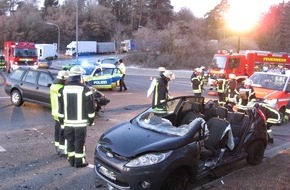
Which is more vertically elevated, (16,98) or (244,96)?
(244,96)

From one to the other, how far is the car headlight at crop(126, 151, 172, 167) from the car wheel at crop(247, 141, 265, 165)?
8.46ft

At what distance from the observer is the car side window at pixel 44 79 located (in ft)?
42.8

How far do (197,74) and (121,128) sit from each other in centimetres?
829

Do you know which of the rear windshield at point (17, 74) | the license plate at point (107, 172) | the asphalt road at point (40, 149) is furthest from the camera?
the rear windshield at point (17, 74)

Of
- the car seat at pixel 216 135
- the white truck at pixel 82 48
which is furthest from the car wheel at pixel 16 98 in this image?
the white truck at pixel 82 48

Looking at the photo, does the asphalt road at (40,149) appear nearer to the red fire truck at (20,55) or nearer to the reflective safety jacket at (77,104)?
the reflective safety jacket at (77,104)

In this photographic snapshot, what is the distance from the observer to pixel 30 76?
44.8ft

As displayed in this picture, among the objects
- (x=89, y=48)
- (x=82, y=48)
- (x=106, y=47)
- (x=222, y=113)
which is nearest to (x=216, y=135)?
(x=222, y=113)

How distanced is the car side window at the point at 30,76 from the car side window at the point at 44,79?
1.02ft

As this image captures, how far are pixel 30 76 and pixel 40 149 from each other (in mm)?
6137

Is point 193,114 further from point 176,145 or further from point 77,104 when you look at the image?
point 77,104

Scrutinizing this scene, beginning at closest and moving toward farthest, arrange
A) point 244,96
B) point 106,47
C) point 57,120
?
point 57,120 < point 244,96 < point 106,47

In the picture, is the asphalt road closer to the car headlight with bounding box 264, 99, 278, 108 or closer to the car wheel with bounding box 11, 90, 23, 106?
the car wheel with bounding box 11, 90, 23, 106

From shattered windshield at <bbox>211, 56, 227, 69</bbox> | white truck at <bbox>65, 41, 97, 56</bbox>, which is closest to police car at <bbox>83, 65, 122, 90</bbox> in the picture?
shattered windshield at <bbox>211, 56, 227, 69</bbox>
